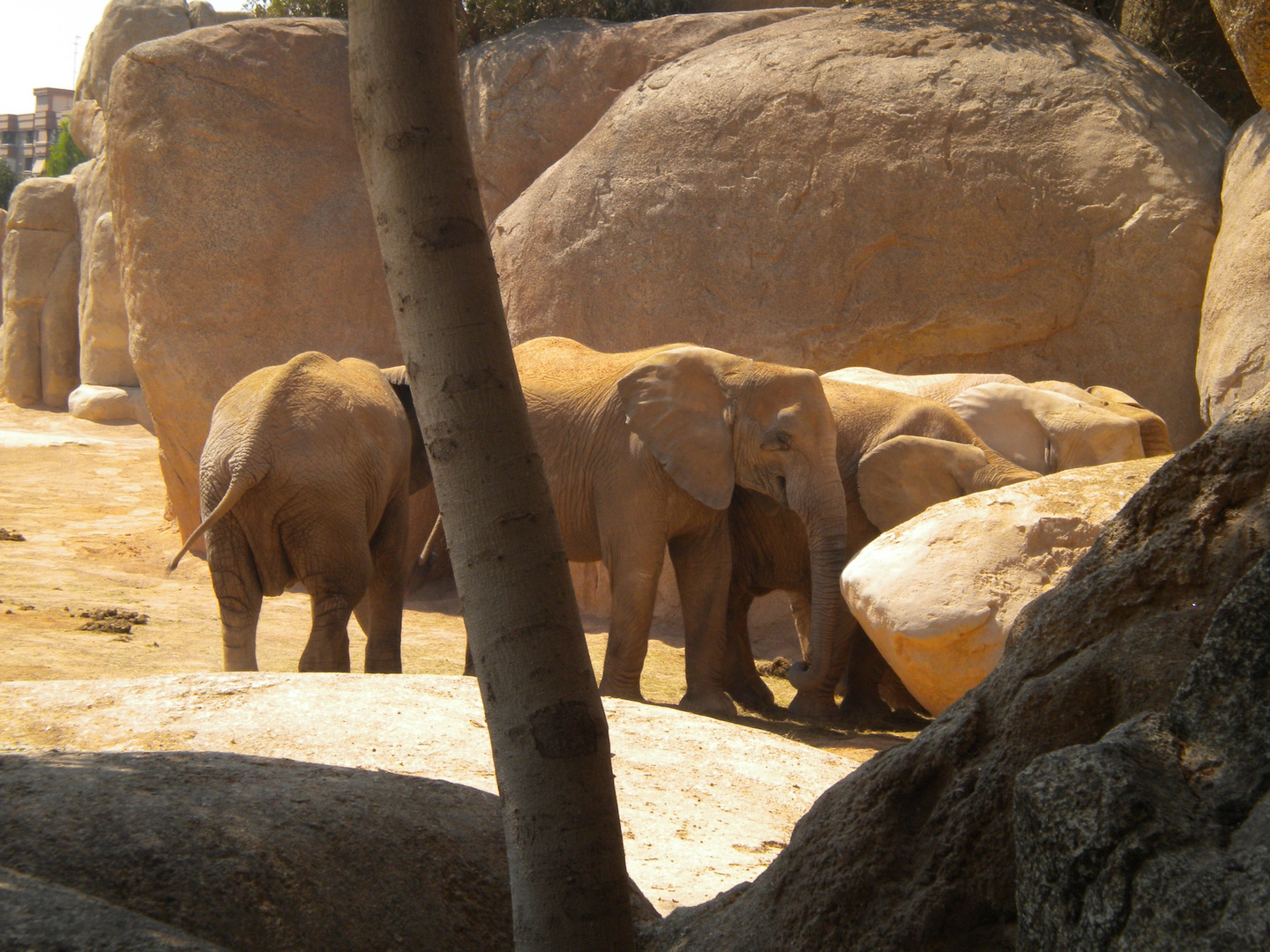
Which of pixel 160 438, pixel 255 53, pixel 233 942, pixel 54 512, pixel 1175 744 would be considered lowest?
pixel 54 512

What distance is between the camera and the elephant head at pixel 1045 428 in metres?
7.08

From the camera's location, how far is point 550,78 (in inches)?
480

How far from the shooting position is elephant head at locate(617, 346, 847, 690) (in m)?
6.83

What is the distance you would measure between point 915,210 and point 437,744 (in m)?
6.78

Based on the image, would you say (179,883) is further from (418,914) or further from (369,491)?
(369,491)

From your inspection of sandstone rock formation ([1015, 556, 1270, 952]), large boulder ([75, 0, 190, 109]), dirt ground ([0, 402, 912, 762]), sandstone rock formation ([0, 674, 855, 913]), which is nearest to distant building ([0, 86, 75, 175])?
large boulder ([75, 0, 190, 109])

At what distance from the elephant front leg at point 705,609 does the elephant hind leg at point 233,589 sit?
98.1 inches

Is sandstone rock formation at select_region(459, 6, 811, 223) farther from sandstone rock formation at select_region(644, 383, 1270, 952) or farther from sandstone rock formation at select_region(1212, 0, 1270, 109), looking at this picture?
sandstone rock formation at select_region(644, 383, 1270, 952)

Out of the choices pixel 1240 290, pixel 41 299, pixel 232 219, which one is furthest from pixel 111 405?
pixel 1240 290

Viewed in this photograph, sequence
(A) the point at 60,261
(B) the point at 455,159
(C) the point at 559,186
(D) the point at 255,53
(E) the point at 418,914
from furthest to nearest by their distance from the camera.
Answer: (A) the point at 60,261 < (D) the point at 255,53 < (C) the point at 559,186 < (E) the point at 418,914 < (B) the point at 455,159

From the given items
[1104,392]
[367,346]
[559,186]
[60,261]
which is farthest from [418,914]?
[60,261]

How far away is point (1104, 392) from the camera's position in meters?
8.20

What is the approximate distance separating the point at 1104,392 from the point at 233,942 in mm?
7296

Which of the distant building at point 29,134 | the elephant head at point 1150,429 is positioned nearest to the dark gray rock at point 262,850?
the elephant head at point 1150,429
